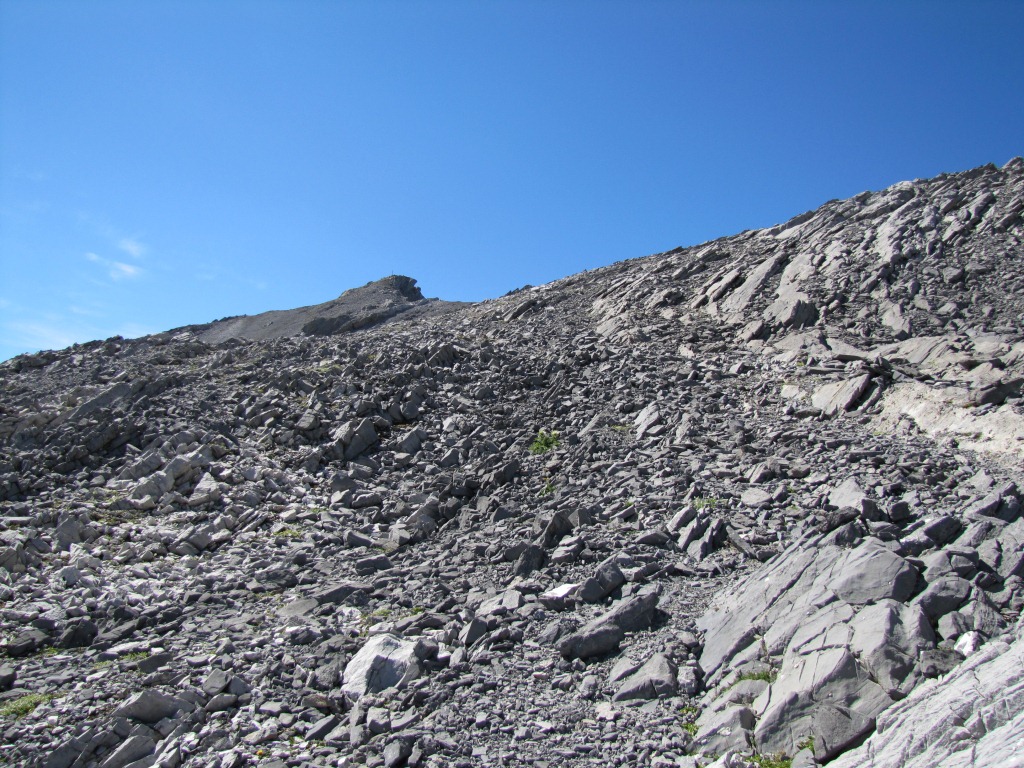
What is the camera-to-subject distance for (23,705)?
352 inches

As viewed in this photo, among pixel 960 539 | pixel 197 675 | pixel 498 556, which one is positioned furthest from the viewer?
pixel 498 556

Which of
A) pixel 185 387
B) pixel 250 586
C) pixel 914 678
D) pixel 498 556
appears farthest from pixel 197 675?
pixel 185 387

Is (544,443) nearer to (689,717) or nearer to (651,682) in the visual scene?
(651,682)

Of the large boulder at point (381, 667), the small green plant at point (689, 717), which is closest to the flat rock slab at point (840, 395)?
the small green plant at point (689, 717)

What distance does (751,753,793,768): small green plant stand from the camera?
5994mm

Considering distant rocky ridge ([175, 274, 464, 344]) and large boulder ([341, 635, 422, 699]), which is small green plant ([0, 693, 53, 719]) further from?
distant rocky ridge ([175, 274, 464, 344])

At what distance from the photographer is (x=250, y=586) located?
12367 mm

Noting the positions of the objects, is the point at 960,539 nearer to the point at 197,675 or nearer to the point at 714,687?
the point at 714,687

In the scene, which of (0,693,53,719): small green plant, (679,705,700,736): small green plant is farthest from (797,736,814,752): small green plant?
(0,693,53,719): small green plant

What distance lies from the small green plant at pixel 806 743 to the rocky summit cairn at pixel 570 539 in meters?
0.10

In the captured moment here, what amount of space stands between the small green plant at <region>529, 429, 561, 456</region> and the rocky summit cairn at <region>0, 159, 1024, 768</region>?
215mm

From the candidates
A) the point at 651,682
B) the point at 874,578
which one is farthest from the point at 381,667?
the point at 874,578

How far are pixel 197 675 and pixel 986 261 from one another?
25.6 m

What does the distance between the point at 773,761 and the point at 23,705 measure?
9.85m
